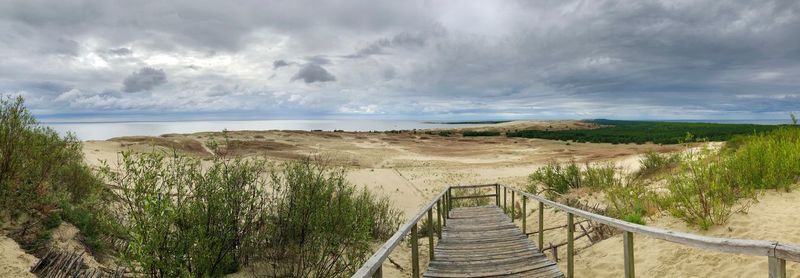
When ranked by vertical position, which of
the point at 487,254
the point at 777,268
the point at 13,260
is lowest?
the point at 487,254

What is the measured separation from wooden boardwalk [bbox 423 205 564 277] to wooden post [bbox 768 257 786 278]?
3.24m

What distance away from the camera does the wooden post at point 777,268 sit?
253 cm

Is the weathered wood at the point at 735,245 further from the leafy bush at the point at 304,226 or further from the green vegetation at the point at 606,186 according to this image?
the green vegetation at the point at 606,186

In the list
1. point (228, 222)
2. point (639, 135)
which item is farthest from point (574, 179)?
point (639, 135)

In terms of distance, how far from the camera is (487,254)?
681 centimetres

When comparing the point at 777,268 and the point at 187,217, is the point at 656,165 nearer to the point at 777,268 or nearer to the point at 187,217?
the point at 777,268

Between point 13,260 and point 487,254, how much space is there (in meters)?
6.58

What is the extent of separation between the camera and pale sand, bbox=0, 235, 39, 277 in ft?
16.5

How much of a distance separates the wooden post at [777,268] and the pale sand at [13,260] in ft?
24.3

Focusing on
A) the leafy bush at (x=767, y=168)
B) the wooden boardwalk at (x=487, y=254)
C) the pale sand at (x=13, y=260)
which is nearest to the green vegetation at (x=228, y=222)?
the pale sand at (x=13, y=260)

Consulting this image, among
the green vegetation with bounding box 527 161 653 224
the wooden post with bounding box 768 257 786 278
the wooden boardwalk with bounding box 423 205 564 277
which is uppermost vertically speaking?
the wooden post with bounding box 768 257 786 278

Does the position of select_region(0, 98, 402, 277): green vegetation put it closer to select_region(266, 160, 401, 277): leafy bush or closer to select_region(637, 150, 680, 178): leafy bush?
select_region(266, 160, 401, 277): leafy bush

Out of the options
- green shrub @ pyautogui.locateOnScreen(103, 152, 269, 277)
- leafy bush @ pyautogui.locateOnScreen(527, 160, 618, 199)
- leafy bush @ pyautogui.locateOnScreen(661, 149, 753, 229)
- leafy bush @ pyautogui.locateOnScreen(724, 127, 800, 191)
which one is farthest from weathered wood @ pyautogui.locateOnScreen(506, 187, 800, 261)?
leafy bush @ pyautogui.locateOnScreen(527, 160, 618, 199)

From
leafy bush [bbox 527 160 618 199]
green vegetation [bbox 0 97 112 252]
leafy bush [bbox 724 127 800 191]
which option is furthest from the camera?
leafy bush [bbox 527 160 618 199]
